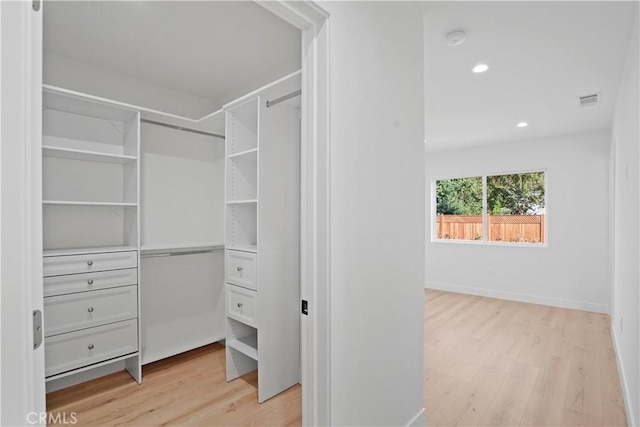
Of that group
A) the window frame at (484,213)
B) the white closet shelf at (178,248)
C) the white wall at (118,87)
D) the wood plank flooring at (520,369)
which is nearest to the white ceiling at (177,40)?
the white wall at (118,87)

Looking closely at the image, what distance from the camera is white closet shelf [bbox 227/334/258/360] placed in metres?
2.50

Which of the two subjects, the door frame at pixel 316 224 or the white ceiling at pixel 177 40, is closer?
the door frame at pixel 316 224

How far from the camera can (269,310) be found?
2.41 m

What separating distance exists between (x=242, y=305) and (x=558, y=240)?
15.3 feet

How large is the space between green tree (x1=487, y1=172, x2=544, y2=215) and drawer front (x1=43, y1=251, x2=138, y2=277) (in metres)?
5.22

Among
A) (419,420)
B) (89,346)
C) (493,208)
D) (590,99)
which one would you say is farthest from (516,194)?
(89,346)

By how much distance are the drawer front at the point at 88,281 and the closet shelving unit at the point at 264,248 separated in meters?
0.75

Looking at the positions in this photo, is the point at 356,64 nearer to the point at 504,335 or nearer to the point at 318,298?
the point at 318,298

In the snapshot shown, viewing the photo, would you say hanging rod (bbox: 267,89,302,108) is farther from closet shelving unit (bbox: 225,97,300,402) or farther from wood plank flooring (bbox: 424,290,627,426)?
wood plank flooring (bbox: 424,290,627,426)

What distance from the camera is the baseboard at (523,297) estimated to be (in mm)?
4531

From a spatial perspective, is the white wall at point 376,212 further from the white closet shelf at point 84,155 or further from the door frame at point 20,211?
the white closet shelf at point 84,155

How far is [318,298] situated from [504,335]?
10.5 feet

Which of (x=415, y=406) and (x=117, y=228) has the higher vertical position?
(x=117, y=228)

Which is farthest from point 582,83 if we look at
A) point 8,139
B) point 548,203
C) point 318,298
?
point 8,139
